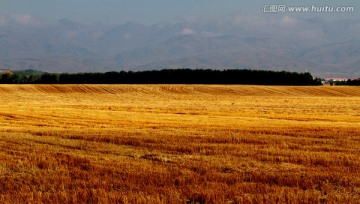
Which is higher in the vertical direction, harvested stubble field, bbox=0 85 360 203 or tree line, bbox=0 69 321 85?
tree line, bbox=0 69 321 85

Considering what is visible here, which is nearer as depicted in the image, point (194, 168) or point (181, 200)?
point (181, 200)

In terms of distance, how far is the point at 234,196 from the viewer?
10.0 meters

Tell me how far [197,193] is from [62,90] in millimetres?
93923

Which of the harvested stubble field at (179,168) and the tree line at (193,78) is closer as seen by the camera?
the harvested stubble field at (179,168)

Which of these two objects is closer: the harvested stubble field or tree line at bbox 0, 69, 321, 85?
the harvested stubble field

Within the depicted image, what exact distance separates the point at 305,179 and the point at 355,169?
2.01 metres

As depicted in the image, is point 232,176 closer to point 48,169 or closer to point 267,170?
point 267,170

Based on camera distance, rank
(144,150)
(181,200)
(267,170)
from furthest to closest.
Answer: (144,150)
(267,170)
(181,200)

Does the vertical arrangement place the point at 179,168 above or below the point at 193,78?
below

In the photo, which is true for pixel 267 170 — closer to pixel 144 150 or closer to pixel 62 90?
pixel 144 150

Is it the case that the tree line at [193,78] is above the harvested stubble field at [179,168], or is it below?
above

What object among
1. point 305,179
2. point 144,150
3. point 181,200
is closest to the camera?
point 181,200

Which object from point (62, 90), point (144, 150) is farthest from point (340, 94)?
point (144, 150)

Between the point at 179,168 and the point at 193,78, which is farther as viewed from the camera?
the point at 193,78
